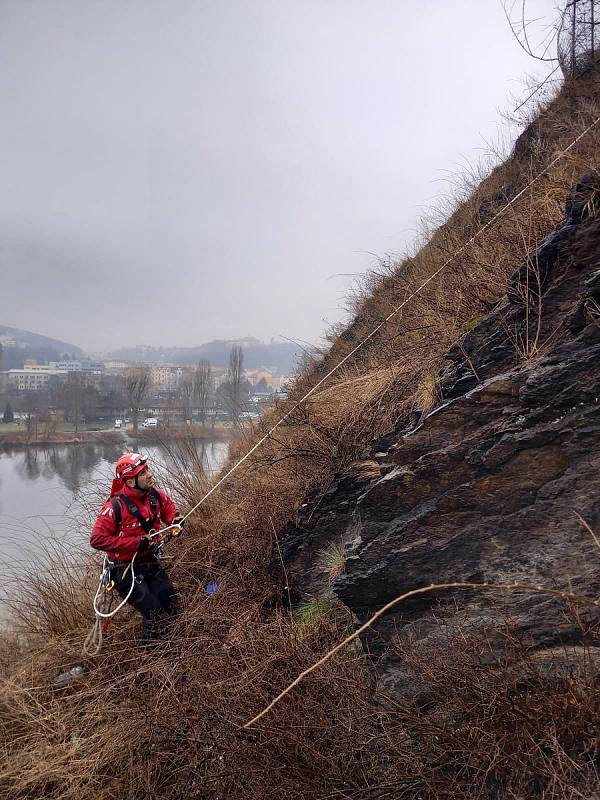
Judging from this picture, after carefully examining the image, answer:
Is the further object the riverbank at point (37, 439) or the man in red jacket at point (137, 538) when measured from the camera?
the riverbank at point (37, 439)

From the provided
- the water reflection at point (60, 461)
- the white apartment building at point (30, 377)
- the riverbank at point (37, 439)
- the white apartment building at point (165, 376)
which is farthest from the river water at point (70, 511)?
the white apartment building at point (30, 377)

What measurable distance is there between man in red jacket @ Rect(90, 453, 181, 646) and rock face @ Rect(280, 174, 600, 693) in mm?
1564

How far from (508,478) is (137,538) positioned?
2611 millimetres

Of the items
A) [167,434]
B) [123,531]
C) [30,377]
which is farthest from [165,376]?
[123,531]

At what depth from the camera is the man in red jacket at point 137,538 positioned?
3.82m

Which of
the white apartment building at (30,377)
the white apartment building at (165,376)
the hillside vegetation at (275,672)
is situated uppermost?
the white apartment building at (30,377)

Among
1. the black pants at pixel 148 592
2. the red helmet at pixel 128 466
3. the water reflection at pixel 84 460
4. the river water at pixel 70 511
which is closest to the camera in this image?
the black pants at pixel 148 592

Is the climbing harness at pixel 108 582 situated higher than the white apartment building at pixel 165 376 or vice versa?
the white apartment building at pixel 165 376

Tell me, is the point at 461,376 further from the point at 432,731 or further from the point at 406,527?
the point at 432,731

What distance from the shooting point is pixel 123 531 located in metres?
3.91

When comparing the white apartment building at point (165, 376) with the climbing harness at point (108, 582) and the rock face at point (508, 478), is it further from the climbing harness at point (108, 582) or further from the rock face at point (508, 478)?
the rock face at point (508, 478)

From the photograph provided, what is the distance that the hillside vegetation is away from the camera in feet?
7.53

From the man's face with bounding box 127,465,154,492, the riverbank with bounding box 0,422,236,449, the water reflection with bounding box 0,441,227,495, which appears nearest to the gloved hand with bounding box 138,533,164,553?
the man's face with bounding box 127,465,154,492

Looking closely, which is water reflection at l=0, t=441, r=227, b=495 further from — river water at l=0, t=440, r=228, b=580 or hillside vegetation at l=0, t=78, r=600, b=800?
hillside vegetation at l=0, t=78, r=600, b=800
